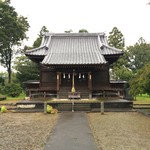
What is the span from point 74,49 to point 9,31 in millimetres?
18738

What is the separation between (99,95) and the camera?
2545 cm

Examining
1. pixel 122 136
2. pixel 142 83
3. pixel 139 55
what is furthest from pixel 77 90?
pixel 139 55

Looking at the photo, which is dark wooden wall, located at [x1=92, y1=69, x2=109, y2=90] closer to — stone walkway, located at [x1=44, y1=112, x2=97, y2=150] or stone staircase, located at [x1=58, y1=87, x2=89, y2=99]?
stone staircase, located at [x1=58, y1=87, x2=89, y2=99]

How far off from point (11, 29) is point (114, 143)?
1516 inches

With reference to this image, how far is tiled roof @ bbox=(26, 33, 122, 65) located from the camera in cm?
2505

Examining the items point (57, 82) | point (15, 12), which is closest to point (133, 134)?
point (57, 82)

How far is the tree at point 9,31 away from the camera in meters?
42.9

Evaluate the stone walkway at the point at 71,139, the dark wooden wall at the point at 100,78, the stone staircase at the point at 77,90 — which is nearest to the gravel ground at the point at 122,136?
the stone walkway at the point at 71,139

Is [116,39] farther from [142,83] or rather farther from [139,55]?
[142,83]

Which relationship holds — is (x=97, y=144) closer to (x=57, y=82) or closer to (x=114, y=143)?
(x=114, y=143)

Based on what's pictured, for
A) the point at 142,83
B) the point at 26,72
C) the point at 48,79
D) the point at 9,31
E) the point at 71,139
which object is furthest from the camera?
the point at 26,72

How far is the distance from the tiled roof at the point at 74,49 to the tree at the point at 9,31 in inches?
523

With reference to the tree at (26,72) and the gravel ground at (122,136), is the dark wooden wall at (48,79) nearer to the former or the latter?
the gravel ground at (122,136)

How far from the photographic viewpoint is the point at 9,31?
143 ft
